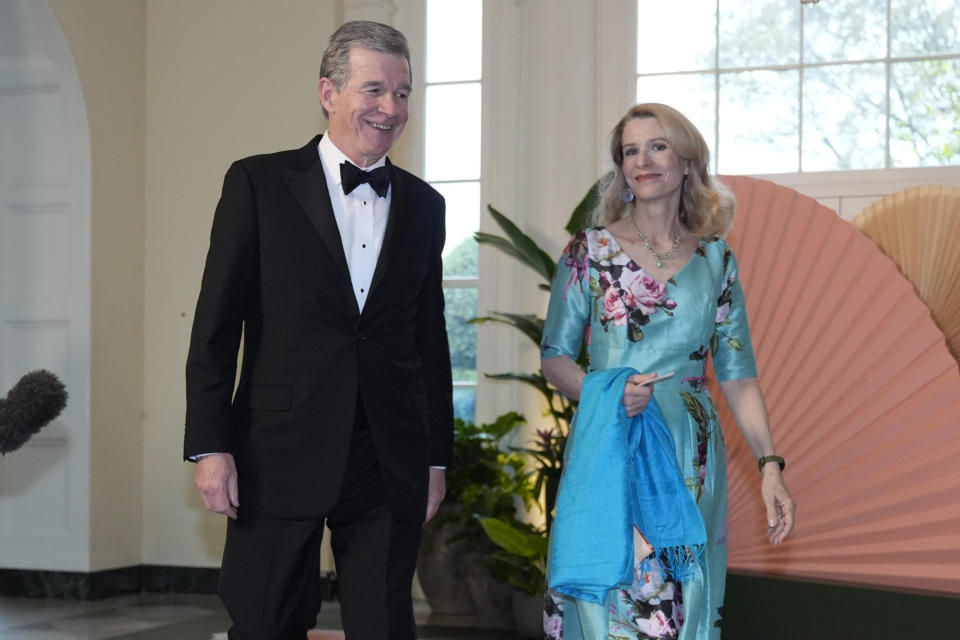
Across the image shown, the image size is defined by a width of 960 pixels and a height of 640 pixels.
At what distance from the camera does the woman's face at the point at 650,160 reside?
2.53m

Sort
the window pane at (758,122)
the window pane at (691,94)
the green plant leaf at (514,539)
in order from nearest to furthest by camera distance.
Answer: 1. the green plant leaf at (514,539)
2. the window pane at (758,122)
3. the window pane at (691,94)

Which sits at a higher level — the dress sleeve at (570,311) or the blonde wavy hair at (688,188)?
the blonde wavy hair at (688,188)

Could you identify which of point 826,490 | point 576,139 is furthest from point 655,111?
point 576,139

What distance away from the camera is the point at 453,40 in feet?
19.7

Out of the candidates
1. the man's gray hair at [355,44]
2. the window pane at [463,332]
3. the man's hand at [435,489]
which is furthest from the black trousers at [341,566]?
the window pane at [463,332]

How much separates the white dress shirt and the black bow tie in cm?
2

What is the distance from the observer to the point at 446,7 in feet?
19.7

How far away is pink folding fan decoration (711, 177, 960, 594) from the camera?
3.60 meters

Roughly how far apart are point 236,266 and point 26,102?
437 cm

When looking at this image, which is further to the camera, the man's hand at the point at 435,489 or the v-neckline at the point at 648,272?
the v-neckline at the point at 648,272

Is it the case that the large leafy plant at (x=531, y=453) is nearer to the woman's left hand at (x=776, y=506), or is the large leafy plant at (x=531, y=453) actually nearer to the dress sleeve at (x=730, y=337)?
the dress sleeve at (x=730, y=337)

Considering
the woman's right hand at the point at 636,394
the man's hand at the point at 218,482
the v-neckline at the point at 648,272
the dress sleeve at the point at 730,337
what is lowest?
the man's hand at the point at 218,482

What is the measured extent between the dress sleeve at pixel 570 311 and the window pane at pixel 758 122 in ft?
10.2

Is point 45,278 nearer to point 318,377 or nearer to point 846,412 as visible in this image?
point 846,412
